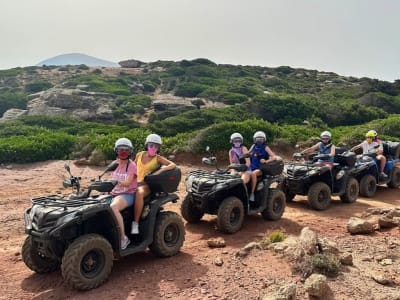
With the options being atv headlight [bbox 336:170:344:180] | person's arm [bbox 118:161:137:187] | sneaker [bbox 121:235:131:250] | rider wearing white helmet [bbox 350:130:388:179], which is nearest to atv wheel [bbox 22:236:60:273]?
sneaker [bbox 121:235:131:250]

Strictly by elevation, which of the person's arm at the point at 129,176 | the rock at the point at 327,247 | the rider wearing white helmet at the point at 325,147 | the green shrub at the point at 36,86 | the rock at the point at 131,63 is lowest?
the rock at the point at 327,247

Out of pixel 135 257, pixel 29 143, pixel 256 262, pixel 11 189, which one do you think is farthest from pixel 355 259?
pixel 29 143

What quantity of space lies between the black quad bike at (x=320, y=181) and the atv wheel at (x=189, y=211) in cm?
326

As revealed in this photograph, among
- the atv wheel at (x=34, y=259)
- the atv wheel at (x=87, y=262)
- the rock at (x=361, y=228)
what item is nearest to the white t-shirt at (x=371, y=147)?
the rock at (x=361, y=228)

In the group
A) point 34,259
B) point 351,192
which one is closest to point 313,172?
point 351,192

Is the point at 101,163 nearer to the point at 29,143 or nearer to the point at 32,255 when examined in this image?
the point at 29,143

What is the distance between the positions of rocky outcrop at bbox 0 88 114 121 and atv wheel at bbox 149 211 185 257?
2594 centimetres

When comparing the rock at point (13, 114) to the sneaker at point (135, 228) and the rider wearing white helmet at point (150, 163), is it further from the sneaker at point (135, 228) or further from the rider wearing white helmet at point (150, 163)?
the sneaker at point (135, 228)

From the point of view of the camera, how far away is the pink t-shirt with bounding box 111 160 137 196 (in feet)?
21.6

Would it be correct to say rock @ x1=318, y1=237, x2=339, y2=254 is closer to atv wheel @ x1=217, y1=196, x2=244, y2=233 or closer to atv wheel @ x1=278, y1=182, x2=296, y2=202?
atv wheel @ x1=217, y1=196, x2=244, y2=233

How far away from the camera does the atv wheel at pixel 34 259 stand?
626 cm

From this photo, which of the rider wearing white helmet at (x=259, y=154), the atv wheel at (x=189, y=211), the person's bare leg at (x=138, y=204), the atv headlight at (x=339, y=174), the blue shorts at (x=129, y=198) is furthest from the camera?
the atv headlight at (x=339, y=174)

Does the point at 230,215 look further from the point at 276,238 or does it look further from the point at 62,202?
the point at 62,202

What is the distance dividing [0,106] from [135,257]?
36609mm
